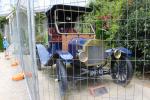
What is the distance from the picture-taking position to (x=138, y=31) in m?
5.79

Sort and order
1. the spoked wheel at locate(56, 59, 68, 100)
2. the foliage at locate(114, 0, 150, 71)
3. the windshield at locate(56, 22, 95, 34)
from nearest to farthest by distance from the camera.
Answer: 1. the spoked wheel at locate(56, 59, 68, 100)
2. the foliage at locate(114, 0, 150, 71)
3. the windshield at locate(56, 22, 95, 34)

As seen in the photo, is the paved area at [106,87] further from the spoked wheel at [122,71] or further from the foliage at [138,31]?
the foliage at [138,31]

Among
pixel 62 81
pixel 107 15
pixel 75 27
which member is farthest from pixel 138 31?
pixel 62 81

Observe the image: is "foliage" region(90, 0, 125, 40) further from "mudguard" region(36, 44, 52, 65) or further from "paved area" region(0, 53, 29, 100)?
"paved area" region(0, 53, 29, 100)

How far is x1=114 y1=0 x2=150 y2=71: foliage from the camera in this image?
18.0 ft

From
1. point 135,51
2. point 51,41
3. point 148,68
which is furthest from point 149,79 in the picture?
point 51,41

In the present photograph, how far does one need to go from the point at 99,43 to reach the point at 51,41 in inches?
57.2

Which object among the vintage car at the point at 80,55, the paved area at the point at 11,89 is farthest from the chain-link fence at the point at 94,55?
the paved area at the point at 11,89

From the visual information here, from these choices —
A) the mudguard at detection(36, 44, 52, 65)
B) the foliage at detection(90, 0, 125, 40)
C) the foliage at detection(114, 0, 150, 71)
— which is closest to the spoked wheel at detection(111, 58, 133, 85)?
the foliage at detection(114, 0, 150, 71)

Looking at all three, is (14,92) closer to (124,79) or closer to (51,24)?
(51,24)

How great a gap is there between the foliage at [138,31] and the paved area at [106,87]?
64 cm

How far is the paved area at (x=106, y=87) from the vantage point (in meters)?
4.69

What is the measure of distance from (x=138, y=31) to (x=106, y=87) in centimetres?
160

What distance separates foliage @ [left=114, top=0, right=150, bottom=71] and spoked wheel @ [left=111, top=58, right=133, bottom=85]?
313 mm
